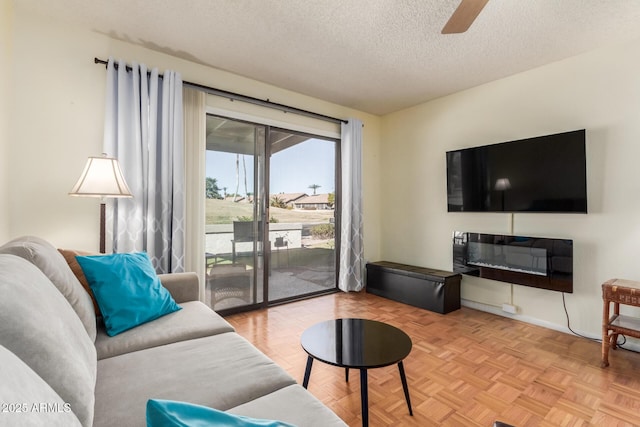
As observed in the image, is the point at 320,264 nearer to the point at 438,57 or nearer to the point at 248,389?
the point at 438,57

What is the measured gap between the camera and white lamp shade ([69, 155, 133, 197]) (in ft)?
6.47

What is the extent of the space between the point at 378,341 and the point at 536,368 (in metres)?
1.36

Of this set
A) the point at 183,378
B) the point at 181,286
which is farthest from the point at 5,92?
the point at 183,378

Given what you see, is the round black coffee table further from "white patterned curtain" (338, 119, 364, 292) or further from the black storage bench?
"white patterned curtain" (338, 119, 364, 292)

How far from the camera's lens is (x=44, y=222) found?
2.28 m

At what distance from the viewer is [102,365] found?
1.27 metres

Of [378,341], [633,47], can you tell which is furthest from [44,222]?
[633,47]

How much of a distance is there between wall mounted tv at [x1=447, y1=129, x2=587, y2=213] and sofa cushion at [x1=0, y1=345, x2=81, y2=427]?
343 centimetres

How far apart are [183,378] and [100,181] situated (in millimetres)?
1512

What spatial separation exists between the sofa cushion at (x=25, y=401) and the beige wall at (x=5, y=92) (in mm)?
2182

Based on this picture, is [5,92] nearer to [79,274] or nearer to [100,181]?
[100,181]

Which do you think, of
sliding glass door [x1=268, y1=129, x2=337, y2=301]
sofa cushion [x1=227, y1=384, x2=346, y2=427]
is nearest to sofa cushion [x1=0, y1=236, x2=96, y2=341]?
sofa cushion [x1=227, y1=384, x2=346, y2=427]

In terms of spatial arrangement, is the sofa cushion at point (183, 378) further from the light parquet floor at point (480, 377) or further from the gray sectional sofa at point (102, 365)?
the light parquet floor at point (480, 377)

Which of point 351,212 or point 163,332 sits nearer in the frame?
point 163,332
